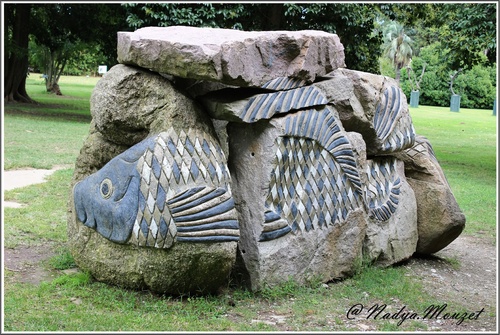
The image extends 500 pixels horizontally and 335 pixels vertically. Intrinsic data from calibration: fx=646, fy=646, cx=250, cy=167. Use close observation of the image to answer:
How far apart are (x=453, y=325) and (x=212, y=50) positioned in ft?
8.68

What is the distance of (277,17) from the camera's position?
14.2 m

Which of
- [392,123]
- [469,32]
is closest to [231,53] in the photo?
[392,123]

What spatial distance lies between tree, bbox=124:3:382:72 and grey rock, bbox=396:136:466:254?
7.50 m

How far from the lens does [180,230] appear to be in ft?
14.7

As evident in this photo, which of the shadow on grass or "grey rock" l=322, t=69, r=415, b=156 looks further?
the shadow on grass

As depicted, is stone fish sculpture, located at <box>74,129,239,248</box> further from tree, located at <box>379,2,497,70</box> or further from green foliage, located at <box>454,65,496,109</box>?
green foliage, located at <box>454,65,496,109</box>

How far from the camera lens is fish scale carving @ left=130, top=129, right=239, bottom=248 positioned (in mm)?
4516

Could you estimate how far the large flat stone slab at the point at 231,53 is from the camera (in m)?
4.61

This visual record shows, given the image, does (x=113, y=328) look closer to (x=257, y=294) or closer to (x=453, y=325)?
(x=257, y=294)

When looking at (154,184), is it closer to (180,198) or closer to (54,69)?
(180,198)

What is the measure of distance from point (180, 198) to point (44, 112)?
51.2ft

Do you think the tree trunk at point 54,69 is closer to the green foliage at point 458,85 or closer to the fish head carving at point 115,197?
the green foliage at point 458,85

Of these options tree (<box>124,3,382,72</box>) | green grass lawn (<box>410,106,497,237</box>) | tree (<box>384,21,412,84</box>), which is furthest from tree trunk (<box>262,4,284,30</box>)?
tree (<box>384,21,412,84</box>)

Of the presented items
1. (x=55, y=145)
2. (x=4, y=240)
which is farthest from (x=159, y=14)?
(x=4, y=240)
